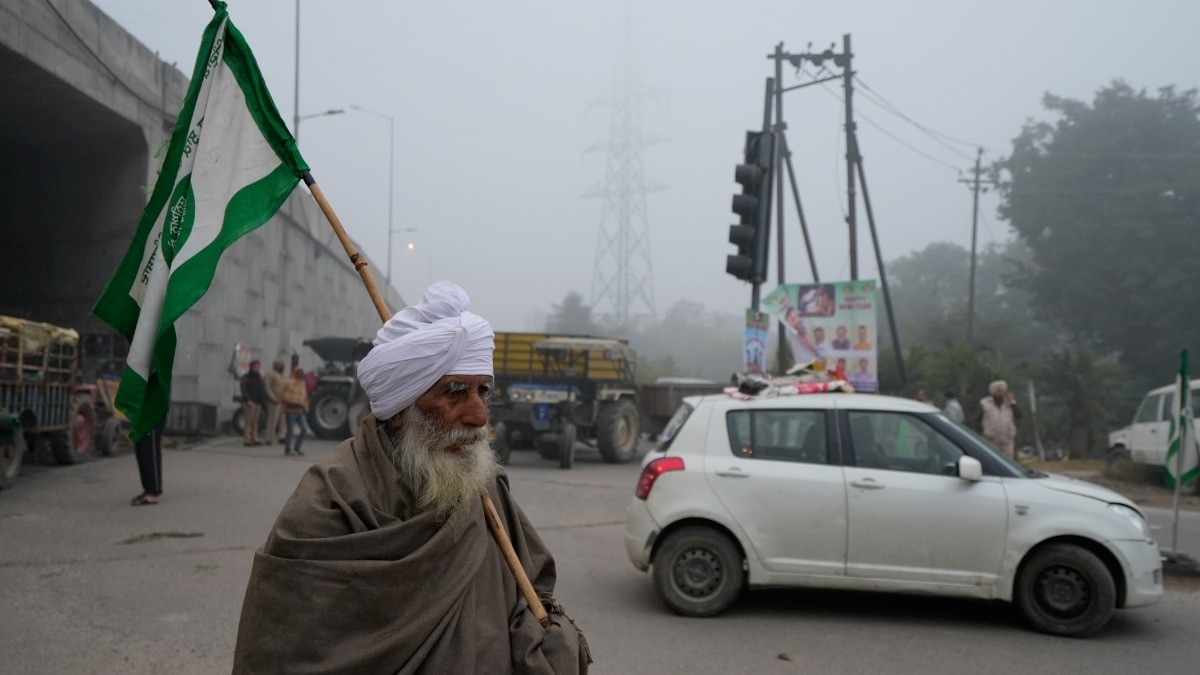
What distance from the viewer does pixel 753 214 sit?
10758mm

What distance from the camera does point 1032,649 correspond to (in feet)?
20.1

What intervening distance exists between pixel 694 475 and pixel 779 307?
12.7m

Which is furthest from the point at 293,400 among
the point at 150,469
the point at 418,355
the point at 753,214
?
the point at 418,355

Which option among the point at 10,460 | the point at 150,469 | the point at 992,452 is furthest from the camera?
the point at 10,460

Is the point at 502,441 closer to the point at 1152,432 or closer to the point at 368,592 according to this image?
the point at 1152,432

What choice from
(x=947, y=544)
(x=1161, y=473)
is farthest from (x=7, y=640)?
(x=1161, y=473)

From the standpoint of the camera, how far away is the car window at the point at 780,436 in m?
7.00

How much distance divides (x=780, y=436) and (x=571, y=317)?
231 ft

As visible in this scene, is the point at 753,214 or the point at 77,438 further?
the point at 77,438

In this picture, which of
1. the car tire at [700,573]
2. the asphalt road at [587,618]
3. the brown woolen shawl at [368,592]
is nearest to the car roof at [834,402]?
the car tire at [700,573]

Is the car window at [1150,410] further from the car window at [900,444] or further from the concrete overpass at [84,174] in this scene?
the concrete overpass at [84,174]

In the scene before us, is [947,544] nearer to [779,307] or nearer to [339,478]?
[339,478]

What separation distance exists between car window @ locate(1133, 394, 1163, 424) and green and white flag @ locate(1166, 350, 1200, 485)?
8265mm

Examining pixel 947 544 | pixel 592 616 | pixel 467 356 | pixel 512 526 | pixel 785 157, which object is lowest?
pixel 592 616
